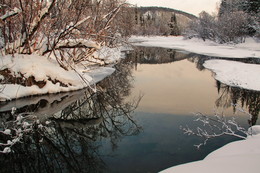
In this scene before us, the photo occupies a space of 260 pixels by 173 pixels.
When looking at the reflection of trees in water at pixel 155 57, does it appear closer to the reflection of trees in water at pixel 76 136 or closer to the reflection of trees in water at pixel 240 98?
the reflection of trees in water at pixel 240 98

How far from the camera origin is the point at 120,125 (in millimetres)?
7688

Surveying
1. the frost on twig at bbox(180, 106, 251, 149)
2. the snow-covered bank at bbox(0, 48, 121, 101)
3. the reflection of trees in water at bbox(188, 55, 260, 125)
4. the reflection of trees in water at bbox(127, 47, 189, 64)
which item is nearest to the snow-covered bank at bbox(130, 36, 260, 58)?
the reflection of trees in water at bbox(127, 47, 189, 64)

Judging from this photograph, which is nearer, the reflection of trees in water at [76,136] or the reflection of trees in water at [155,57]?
the reflection of trees in water at [76,136]

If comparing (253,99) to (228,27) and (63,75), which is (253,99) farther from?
(228,27)

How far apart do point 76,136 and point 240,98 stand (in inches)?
297

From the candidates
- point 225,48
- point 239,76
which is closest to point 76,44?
point 239,76

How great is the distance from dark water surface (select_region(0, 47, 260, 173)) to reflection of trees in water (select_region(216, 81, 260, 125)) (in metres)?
0.04

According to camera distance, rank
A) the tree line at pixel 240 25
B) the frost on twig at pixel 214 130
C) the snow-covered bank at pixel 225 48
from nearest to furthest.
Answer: the frost on twig at pixel 214 130 < the snow-covered bank at pixel 225 48 < the tree line at pixel 240 25

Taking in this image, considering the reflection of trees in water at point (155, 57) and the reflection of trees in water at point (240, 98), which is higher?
the reflection of trees in water at point (155, 57)

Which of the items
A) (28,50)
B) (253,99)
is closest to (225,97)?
(253,99)

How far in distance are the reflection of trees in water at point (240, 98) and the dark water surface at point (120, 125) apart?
4 centimetres

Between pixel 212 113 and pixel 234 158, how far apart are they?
200 inches

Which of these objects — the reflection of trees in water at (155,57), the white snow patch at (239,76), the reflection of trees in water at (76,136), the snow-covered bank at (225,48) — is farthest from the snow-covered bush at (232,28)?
the reflection of trees in water at (76,136)

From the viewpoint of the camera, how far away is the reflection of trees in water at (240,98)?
9156 millimetres
